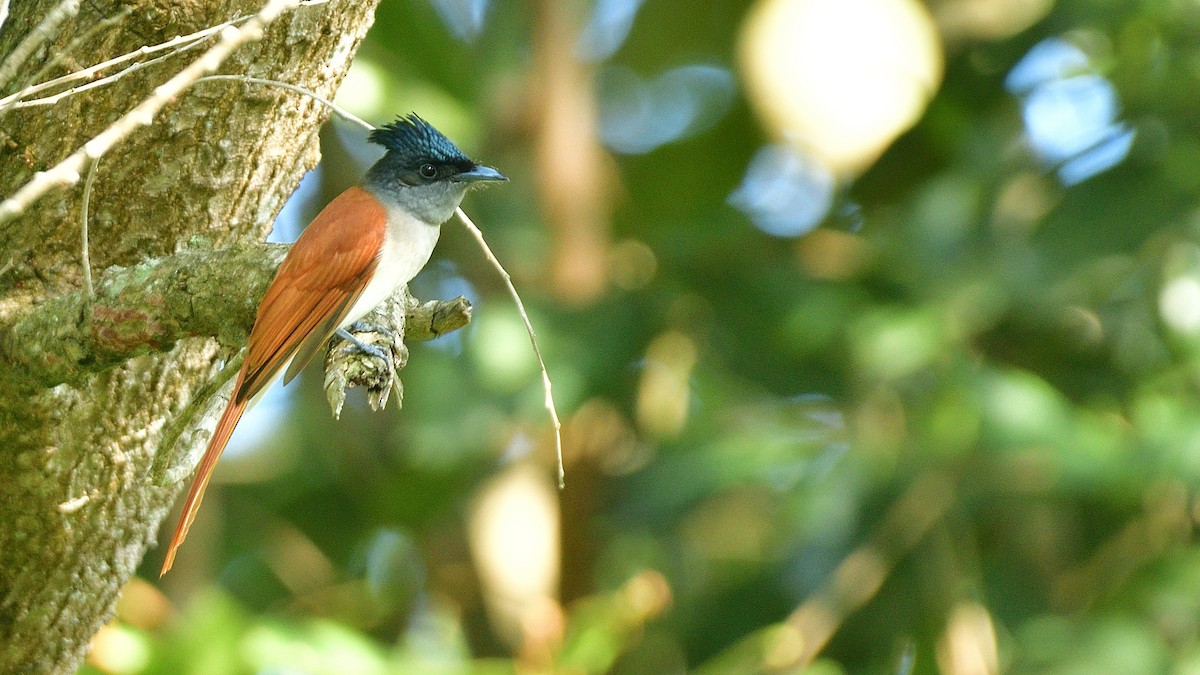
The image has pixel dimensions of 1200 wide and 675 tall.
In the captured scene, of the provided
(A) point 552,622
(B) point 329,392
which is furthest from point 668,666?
(B) point 329,392

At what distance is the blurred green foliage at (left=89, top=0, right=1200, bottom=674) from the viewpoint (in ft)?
15.4

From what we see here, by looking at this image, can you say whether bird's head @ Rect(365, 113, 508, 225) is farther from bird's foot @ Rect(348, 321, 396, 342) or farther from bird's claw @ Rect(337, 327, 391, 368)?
bird's claw @ Rect(337, 327, 391, 368)

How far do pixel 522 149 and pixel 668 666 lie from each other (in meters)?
2.74

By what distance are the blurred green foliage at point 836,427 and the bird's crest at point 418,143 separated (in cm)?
135

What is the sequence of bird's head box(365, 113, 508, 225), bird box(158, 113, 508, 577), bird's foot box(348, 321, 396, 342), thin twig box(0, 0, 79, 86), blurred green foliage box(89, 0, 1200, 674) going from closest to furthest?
thin twig box(0, 0, 79, 86)
bird's foot box(348, 321, 396, 342)
bird box(158, 113, 508, 577)
bird's head box(365, 113, 508, 225)
blurred green foliage box(89, 0, 1200, 674)

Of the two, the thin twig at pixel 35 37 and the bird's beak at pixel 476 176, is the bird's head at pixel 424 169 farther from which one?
the thin twig at pixel 35 37

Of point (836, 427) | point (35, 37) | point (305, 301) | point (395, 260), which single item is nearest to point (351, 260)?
point (395, 260)

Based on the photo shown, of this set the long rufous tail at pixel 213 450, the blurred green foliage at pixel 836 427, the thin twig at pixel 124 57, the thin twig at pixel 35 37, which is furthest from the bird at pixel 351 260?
the blurred green foliage at pixel 836 427

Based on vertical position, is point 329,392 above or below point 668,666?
above

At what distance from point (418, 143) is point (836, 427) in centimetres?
219

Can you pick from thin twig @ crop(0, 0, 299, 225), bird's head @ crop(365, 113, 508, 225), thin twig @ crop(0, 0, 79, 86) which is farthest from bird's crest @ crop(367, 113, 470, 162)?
thin twig @ crop(0, 0, 299, 225)

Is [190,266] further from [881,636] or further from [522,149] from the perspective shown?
[522,149]

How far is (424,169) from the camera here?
3.67 meters

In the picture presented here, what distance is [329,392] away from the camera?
2.10 m
